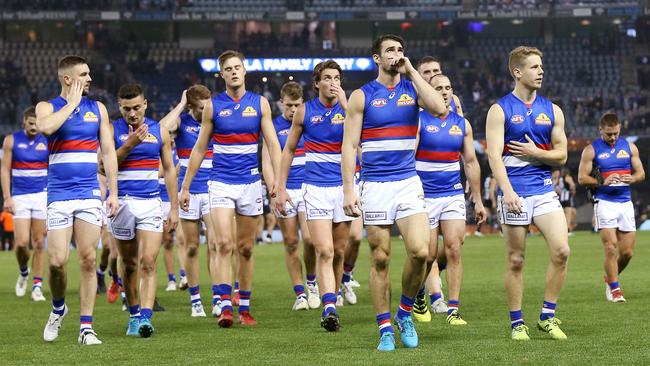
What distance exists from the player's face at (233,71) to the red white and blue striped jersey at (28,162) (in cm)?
632

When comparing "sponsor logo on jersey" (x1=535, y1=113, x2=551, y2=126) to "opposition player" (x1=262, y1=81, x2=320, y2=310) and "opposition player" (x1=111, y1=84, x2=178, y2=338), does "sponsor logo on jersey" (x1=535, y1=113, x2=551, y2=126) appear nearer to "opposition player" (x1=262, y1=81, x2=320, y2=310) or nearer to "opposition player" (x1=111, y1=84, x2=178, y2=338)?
"opposition player" (x1=111, y1=84, x2=178, y2=338)

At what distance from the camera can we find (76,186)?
10.5 metres

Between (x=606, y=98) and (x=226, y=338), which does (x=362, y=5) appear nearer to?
(x=606, y=98)

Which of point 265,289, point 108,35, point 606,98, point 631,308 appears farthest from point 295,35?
point 631,308

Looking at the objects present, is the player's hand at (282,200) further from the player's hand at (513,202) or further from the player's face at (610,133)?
the player's face at (610,133)

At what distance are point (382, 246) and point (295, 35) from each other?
47.2 m

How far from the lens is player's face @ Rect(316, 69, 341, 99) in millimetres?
12711

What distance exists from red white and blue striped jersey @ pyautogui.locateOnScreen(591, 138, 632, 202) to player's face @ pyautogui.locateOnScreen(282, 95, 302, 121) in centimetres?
405

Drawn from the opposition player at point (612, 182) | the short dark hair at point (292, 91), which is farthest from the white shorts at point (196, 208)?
the opposition player at point (612, 182)

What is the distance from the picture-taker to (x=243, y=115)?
40.6ft

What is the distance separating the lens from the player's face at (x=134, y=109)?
1180cm

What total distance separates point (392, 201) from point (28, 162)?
9.65 metres

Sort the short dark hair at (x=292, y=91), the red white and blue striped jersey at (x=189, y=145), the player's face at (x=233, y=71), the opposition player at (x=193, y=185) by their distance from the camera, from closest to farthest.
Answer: the player's face at (x=233, y=71) → the opposition player at (x=193, y=185) → the short dark hair at (x=292, y=91) → the red white and blue striped jersey at (x=189, y=145)

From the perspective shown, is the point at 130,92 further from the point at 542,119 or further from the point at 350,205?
the point at 542,119
